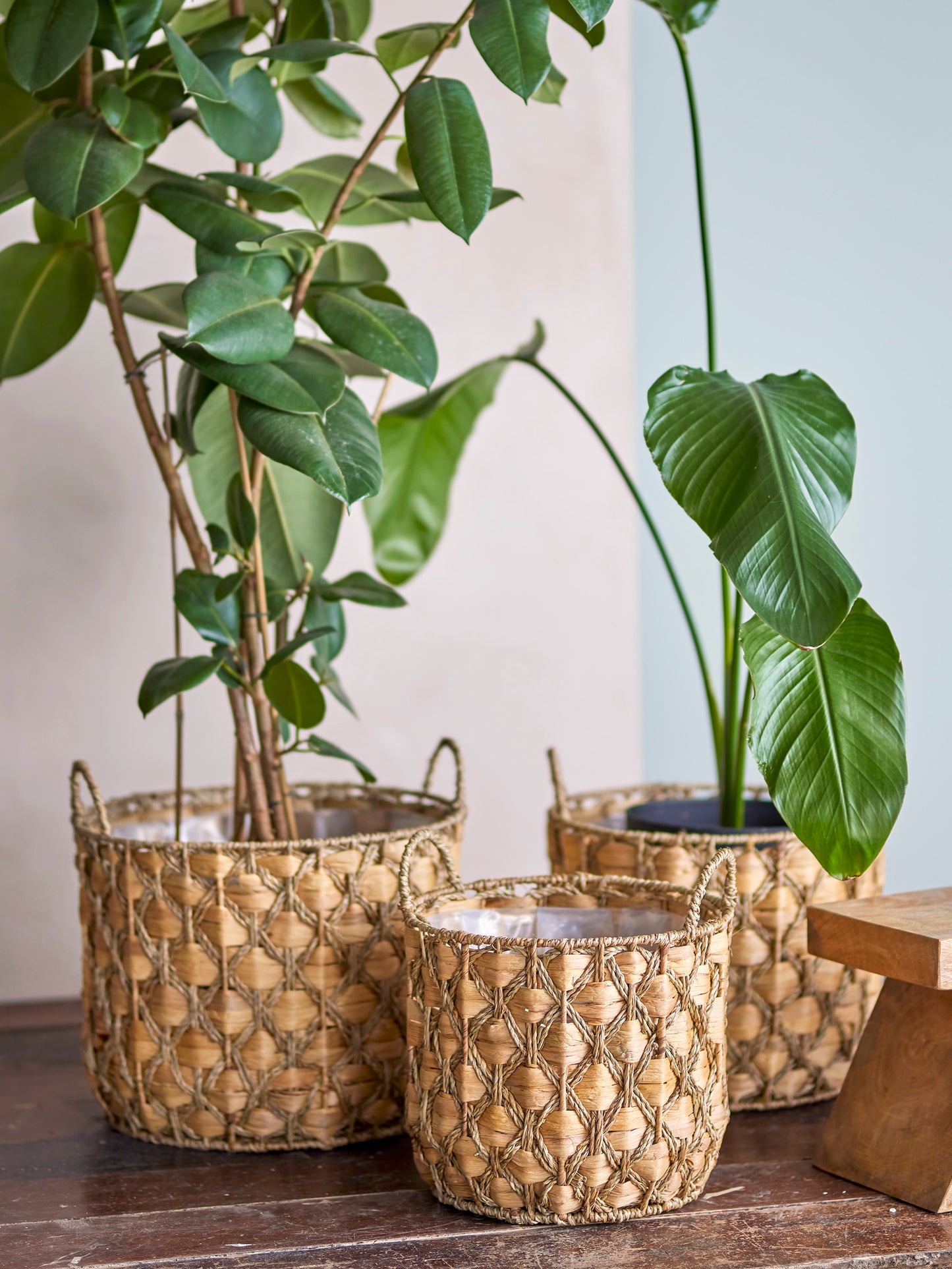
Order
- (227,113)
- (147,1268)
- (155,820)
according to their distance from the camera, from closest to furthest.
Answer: (147,1268), (227,113), (155,820)

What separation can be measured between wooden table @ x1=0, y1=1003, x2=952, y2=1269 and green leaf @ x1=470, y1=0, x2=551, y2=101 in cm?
75

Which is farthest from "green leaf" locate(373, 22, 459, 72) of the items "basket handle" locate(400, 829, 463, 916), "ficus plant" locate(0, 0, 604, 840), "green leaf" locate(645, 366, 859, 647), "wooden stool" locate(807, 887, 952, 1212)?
"wooden stool" locate(807, 887, 952, 1212)


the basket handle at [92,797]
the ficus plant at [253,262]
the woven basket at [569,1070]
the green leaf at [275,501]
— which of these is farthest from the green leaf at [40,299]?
the woven basket at [569,1070]

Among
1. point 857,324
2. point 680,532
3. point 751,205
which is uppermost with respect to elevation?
point 751,205

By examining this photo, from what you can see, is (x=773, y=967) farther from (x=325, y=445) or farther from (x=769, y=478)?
(x=325, y=445)

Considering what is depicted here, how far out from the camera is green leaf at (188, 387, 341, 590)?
44.3 inches

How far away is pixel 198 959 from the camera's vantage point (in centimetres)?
94

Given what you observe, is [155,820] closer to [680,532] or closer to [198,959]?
[198,959]

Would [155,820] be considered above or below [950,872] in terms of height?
above

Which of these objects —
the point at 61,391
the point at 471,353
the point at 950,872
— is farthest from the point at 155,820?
the point at 950,872

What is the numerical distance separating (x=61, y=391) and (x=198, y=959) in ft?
2.59

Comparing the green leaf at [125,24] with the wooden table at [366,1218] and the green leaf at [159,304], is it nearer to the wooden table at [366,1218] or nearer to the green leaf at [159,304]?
the green leaf at [159,304]

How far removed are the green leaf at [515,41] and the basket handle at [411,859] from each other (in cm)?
54

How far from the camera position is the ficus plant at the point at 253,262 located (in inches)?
33.4
